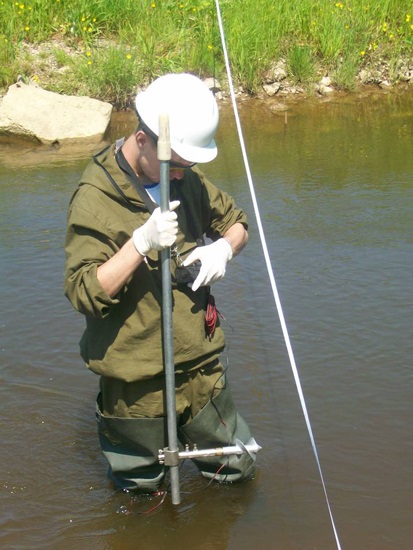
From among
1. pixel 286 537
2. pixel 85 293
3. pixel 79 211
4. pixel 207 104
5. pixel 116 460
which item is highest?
pixel 207 104

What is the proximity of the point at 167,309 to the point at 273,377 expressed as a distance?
1.91 meters

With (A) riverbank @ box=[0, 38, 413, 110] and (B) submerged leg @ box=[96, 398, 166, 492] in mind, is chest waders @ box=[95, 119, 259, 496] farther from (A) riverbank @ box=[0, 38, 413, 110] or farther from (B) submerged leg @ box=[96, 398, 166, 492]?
(A) riverbank @ box=[0, 38, 413, 110]

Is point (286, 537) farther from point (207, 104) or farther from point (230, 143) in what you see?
point (230, 143)

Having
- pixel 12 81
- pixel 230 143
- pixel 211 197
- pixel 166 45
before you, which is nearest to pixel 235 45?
pixel 166 45

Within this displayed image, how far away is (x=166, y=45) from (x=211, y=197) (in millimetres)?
7521

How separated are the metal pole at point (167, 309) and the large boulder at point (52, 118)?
6305 mm

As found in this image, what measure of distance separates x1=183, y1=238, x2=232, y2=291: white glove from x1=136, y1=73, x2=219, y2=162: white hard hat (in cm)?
35

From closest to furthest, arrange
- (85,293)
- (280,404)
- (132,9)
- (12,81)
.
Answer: (85,293) → (280,404) → (12,81) → (132,9)

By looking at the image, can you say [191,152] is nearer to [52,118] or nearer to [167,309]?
[167,309]

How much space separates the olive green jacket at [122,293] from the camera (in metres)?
3.12

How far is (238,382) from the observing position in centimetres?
489

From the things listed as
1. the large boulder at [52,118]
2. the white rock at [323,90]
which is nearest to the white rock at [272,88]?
the white rock at [323,90]

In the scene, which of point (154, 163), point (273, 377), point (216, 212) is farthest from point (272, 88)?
point (154, 163)

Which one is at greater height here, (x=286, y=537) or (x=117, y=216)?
(x=117, y=216)
